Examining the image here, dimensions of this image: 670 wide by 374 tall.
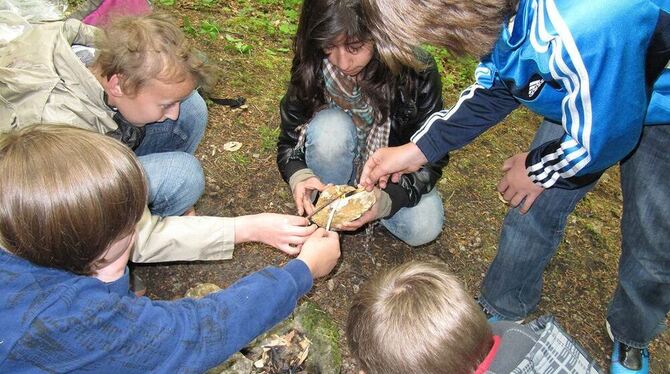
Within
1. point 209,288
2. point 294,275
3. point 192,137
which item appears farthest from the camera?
point 192,137

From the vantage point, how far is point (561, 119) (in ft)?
6.41

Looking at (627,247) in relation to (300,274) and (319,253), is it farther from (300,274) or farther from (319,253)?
(300,274)

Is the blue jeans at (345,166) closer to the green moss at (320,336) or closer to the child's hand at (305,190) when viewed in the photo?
the child's hand at (305,190)

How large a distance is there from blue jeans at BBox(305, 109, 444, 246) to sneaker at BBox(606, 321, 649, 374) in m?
1.09

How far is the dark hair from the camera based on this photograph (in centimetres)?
225

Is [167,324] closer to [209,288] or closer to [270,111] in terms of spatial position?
[209,288]

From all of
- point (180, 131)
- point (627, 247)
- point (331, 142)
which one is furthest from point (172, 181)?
point (627, 247)

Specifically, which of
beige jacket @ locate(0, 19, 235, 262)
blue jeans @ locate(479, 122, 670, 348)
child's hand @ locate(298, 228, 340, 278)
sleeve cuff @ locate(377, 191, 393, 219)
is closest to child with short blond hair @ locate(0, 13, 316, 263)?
beige jacket @ locate(0, 19, 235, 262)

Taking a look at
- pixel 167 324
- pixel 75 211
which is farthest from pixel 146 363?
pixel 75 211

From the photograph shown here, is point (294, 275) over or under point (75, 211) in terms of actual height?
under

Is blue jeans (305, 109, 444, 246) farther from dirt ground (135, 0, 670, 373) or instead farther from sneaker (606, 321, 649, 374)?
sneaker (606, 321, 649, 374)

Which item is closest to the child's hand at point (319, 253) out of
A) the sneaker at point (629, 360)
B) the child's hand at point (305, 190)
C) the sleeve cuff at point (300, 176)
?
the child's hand at point (305, 190)

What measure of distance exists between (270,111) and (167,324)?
104 inches

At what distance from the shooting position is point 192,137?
3.02 meters
